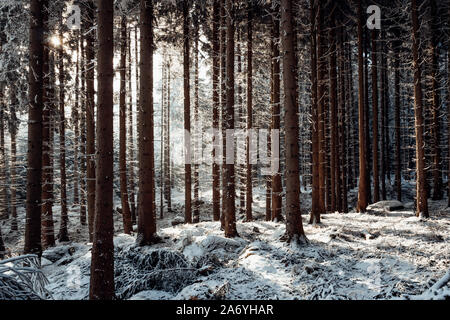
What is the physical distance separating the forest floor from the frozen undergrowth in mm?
17

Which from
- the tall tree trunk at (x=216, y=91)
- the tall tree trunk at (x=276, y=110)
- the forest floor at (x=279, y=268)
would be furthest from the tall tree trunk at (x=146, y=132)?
the tall tree trunk at (x=276, y=110)

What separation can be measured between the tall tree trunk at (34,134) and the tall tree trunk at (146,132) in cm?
294

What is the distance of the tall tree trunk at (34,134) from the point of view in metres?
7.57

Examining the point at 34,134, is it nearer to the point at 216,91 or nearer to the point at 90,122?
the point at 90,122

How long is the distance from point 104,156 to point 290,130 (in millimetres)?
5382

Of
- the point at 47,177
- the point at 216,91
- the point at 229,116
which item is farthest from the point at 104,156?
the point at 216,91

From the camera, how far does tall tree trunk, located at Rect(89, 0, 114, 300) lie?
4.73 m

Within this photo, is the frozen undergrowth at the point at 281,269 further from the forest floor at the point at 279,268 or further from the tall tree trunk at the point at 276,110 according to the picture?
the tall tree trunk at the point at 276,110

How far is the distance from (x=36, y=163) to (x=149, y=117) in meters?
3.59

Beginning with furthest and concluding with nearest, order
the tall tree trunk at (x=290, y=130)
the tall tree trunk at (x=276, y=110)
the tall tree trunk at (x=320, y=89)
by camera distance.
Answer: the tall tree trunk at (x=276, y=110), the tall tree trunk at (x=320, y=89), the tall tree trunk at (x=290, y=130)

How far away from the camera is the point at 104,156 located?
4812 mm

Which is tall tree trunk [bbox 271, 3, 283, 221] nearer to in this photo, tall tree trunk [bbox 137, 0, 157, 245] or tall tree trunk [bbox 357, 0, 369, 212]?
tall tree trunk [bbox 357, 0, 369, 212]

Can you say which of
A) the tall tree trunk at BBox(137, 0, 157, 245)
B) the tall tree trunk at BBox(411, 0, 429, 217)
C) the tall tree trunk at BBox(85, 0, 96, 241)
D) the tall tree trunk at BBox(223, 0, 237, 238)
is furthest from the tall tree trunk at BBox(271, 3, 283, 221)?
the tall tree trunk at BBox(85, 0, 96, 241)
